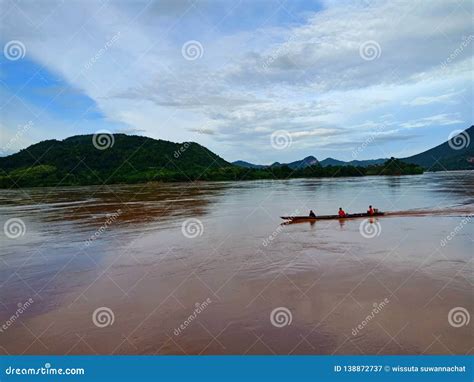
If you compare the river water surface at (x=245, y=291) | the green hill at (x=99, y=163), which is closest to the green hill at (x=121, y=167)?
the green hill at (x=99, y=163)

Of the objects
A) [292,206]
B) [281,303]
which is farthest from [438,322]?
[292,206]

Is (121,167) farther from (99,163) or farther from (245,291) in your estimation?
(245,291)

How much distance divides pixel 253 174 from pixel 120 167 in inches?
1634

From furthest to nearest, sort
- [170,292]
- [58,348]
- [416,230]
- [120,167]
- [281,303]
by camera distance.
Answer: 1. [120,167]
2. [416,230]
3. [170,292]
4. [281,303]
5. [58,348]

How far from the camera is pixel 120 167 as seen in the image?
12112 cm

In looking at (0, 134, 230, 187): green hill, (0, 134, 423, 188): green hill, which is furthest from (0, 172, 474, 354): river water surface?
(0, 134, 423, 188): green hill

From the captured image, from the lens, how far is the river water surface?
895 cm

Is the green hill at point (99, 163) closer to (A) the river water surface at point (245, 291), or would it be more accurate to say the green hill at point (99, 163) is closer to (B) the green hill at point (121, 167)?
(B) the green hill at point (121, 167)

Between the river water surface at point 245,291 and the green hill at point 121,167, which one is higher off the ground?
the green hill at point 121,167

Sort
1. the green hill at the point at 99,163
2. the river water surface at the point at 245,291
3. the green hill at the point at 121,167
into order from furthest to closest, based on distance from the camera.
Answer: the green hill at the point at 121,167, the green hill at the point at 99,163, the river water surface at the point at 245,291

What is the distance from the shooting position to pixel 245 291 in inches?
480

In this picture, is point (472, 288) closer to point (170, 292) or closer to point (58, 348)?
point (170, 292)

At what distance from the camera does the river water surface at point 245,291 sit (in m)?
8.95

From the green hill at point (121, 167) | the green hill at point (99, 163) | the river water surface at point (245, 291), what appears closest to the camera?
the river water surface at point (245, 291)
